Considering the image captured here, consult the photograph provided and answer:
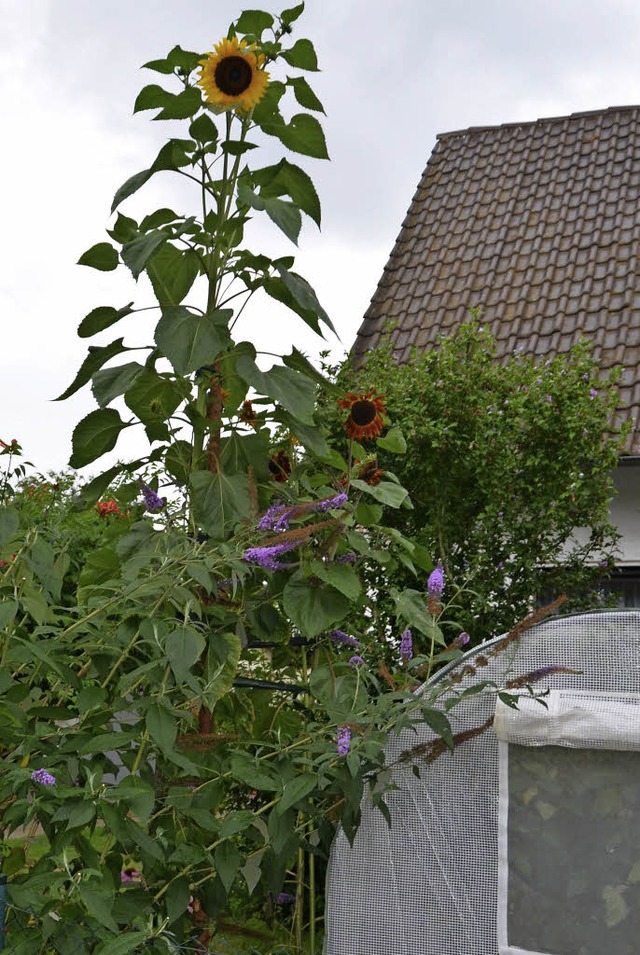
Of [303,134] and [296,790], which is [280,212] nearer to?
[303,134]

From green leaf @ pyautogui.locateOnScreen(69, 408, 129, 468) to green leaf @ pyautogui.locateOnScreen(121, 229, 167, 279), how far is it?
534 mm

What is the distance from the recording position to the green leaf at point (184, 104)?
3.21 m

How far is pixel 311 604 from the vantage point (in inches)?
114

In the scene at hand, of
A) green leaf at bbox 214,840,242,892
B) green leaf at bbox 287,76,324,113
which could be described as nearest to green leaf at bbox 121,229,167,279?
green leaf at bbox 287,76,324,113

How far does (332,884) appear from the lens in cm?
303

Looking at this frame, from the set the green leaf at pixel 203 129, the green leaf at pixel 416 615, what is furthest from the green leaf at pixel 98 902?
the green leaf at pixel 203 129

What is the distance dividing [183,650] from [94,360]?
1119mm

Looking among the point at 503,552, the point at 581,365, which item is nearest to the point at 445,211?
the point at 581,365

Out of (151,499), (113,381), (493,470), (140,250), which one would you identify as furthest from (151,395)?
(493,470)

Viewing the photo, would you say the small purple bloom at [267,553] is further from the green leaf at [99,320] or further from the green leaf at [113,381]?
the green leaf at [99,320]

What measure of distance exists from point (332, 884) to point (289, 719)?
0.48 meters

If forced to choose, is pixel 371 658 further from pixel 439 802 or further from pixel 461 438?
pixel 439 802

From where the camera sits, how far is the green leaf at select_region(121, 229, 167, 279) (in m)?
2.84

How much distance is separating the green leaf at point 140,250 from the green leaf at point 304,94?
0.67m
